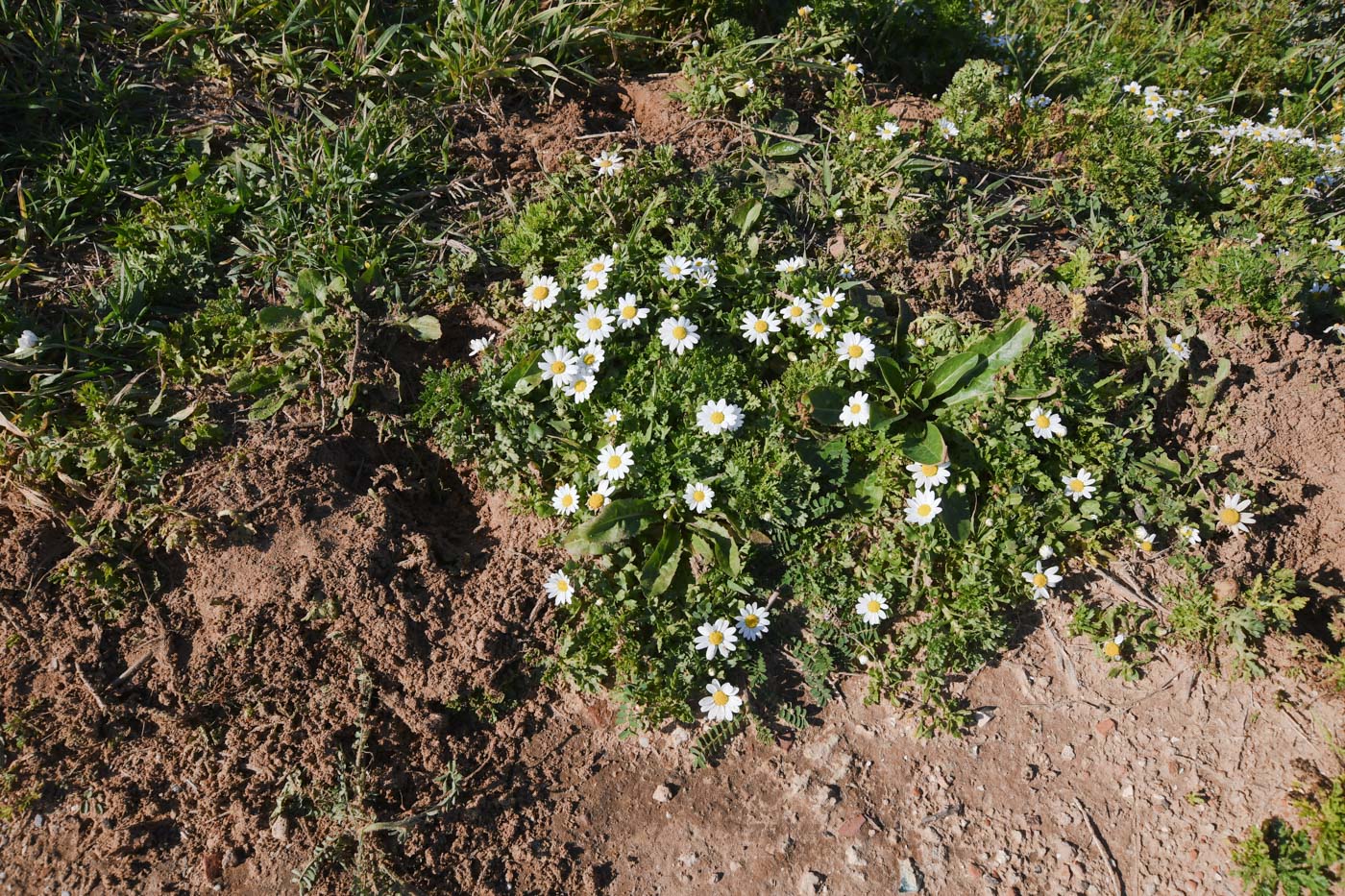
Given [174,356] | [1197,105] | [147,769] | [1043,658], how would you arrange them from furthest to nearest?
[1197,105] → [174,356] → [1043,658] → [147,769]

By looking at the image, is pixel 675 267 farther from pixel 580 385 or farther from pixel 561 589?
pixel 561 589

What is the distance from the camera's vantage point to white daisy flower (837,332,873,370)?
10.8 ft

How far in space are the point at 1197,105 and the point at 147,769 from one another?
568 centimetres

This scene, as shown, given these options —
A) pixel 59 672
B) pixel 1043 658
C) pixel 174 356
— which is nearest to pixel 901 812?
pixel 1043 658

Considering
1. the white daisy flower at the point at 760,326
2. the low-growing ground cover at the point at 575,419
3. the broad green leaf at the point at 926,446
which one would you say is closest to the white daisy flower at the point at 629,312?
the low-growing ground cover at the point at 575,419

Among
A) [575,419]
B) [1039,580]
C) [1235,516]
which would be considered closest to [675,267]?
[575,419]

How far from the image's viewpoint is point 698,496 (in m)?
3.08

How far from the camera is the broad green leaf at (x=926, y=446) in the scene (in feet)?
10.2

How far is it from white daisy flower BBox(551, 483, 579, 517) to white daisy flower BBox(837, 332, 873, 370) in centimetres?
118

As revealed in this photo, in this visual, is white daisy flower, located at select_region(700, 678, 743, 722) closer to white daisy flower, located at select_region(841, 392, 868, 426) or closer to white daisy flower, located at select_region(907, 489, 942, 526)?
white daisy flower, located at select_region(907, 489, 942, 526)

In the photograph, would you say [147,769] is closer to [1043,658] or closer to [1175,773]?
[1043,658]

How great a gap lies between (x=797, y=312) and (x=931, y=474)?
2.76 ft

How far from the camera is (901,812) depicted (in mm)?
2863

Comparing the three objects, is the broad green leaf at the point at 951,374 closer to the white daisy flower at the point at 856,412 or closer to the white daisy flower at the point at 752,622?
the white daisy flower at the point at 856,412
